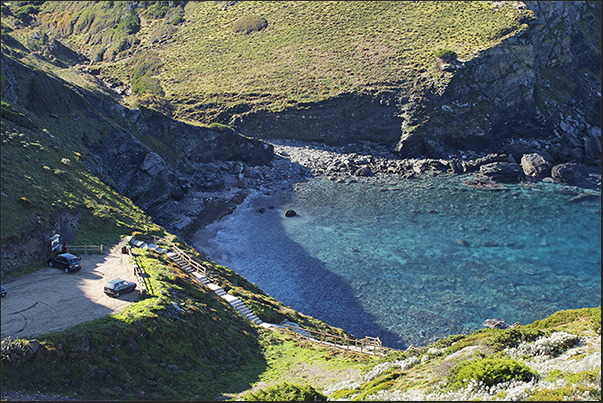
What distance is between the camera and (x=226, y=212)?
68.4m

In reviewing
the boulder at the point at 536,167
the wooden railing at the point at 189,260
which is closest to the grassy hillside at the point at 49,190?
the wooden railing at the point at 189,260

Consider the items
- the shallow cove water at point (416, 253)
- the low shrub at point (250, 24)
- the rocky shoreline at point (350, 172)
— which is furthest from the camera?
the low shrub at point (250, 24)

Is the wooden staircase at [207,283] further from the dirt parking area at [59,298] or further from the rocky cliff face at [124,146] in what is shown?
the rocky cliff face at [124,146]

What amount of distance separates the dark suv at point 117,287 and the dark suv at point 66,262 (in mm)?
4705

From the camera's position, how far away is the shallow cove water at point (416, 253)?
141 feet

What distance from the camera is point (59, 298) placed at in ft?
89.2

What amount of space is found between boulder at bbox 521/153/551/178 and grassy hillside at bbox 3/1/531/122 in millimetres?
28257

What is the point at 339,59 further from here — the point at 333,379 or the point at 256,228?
the point at 333,379

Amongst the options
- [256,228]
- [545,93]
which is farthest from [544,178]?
[256,228]

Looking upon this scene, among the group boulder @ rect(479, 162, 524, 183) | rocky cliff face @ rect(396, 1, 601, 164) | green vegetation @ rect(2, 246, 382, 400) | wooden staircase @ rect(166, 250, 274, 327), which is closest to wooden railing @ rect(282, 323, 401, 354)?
green vegetation @ rect(2, 246, 382, 400)

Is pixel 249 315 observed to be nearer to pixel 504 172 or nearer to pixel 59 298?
pixel 59 298

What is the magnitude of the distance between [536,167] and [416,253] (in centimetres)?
4445

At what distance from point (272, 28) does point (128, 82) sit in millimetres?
45054

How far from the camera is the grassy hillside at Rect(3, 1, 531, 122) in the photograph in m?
107
